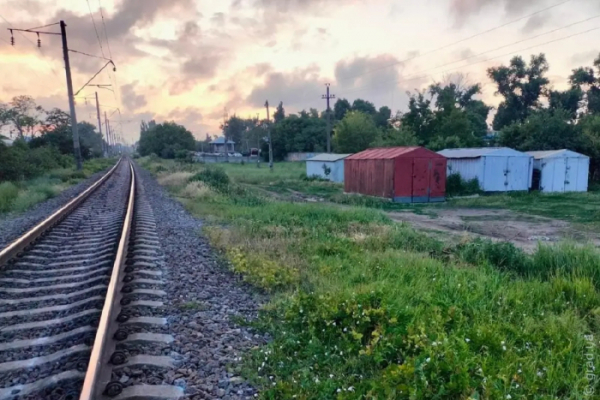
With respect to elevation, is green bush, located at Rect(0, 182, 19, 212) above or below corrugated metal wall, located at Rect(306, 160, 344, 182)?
above

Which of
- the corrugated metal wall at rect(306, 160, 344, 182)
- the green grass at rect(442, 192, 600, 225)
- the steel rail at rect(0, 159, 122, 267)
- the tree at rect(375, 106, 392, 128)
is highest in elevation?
the tree at rect(375, 106, 392, 128)

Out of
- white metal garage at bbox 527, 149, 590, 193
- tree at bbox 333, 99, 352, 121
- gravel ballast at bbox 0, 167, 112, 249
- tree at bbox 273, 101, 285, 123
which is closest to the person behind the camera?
gravel ballast at bbox 0, 167, 112, 249

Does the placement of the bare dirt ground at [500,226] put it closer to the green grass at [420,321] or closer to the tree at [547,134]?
the green grass at [420,321]

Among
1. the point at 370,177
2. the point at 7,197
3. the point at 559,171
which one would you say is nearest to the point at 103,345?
A: the point at 7,197

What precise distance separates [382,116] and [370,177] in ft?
238

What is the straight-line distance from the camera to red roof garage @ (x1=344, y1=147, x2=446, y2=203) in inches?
945

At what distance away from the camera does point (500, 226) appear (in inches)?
603

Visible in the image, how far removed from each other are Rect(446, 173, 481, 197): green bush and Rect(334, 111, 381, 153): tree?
98.7ft

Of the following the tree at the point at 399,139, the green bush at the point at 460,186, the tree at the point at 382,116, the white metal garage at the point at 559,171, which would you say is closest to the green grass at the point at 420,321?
the green bush at the point at 460,186

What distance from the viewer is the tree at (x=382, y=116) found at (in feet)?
308

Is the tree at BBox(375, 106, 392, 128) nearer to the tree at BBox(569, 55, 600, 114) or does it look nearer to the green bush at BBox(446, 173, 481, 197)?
the tree at BBox(569, 55, 600, 114)

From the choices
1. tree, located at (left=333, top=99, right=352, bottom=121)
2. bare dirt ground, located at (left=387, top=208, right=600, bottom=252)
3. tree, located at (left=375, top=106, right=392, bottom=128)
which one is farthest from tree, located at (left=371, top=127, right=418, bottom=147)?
tree, located at (left=333, top=99, right=352, bottom=121)

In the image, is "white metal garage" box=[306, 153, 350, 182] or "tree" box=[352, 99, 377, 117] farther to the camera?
"tree" box=[352, 99, 377, 117]

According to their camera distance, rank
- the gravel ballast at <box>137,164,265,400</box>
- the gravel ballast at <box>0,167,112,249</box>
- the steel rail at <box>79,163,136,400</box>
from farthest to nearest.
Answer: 1. the gravel ballast at <box>0,167,112,249</box>
2. the gravel ballast at <box>137,164,265,400</box>
3. the steel rail at <box>79,163,136,400</box>
